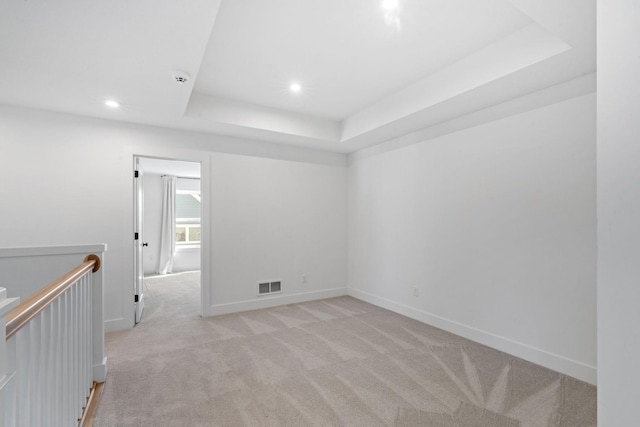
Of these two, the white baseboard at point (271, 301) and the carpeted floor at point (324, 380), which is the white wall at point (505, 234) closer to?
the carpeted floor at point (324, 380)

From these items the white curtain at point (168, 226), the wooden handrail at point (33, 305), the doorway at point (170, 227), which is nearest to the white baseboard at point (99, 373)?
the wooden handrail at point (33, 305)

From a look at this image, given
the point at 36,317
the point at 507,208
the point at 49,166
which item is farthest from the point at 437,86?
the point at 49,166

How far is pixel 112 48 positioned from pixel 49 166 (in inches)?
76.6

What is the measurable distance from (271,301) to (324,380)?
212 cm

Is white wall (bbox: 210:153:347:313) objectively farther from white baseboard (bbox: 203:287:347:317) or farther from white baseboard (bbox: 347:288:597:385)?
white baseboard (bbox: 347:288:597:385)

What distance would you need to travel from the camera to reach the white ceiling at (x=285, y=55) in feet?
5.94

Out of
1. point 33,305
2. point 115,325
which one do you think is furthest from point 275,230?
point 33,305

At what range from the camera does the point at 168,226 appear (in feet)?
24.2

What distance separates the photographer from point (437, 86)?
2.95 meters

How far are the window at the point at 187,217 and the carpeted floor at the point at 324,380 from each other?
469 cm

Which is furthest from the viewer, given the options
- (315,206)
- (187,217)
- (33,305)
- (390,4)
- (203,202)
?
(187,217)

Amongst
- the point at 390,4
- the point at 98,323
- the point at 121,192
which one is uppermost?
the point at 390,4

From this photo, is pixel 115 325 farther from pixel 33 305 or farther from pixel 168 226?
pixel 168 226

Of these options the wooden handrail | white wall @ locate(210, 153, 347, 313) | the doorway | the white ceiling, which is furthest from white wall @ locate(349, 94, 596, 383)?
the doorway
